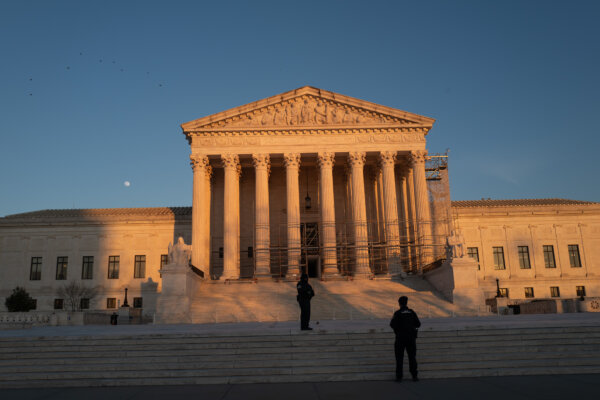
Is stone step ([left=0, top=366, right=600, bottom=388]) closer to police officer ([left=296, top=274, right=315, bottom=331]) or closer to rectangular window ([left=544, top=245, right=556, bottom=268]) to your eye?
police officer ([left=296, top=274, right=315, bottom=331])

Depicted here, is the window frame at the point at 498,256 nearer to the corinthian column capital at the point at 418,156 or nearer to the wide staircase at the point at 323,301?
the corinthian column capital at the point at 418,156

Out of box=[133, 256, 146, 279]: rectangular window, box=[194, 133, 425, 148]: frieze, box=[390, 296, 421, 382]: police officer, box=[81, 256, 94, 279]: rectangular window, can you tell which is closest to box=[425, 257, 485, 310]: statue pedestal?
box=[194, 133, 425, 148]: frieze

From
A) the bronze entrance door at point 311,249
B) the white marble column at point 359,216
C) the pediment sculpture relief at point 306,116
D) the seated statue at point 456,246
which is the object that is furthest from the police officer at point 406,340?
the bronze entrance door at point 311,249

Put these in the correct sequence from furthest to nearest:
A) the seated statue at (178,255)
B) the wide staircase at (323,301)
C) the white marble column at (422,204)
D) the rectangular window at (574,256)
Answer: the rectangular window at (574,256) < the white marble column at (422,204) < the seated statue at (178,255) < the wide staircase at (323,301)

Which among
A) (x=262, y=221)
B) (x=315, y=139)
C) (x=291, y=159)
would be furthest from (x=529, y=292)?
(x=262, y=221)

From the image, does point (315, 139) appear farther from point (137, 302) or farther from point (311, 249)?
point (137, 302)

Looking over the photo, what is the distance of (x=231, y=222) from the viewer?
4053cm

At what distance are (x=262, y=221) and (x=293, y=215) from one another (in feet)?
8.38

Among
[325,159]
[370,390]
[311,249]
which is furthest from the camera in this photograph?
[311,249]

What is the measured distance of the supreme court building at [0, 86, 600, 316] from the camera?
40.8 meters

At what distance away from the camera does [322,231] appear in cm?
4081

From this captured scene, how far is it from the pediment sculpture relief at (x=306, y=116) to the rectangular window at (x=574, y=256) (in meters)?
21.4

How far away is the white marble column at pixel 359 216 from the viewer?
39906 mm

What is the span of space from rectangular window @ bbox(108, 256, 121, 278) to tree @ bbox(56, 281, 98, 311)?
6.25 ft
